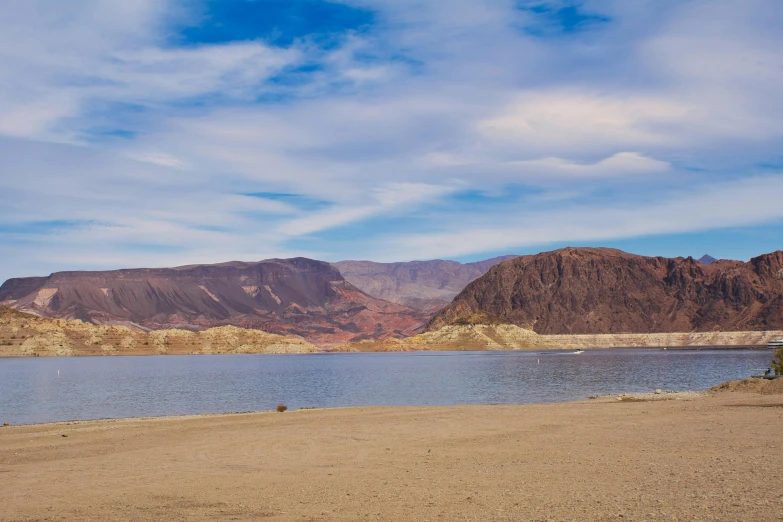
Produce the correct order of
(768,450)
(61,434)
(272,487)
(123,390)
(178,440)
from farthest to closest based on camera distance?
(123,390), (61,434), (178,440), (768,450), (272,487)

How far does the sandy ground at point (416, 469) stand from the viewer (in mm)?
15703

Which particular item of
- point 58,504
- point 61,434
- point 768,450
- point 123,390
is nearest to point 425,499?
point 58,504

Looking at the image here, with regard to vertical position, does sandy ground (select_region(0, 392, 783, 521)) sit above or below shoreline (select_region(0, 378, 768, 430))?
above

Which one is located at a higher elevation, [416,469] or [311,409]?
[416,469]

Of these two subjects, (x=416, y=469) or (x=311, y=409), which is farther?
(x=311, y=409)

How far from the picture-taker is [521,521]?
14000 mm

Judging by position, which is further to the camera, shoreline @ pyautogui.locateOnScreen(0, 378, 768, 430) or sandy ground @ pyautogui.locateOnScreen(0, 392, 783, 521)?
shoreline @ pyautogui.locateOnScreen(0, 378, 768, 430)

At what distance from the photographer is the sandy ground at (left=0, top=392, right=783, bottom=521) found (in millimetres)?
15703

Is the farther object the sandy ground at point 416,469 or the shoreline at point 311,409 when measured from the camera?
the shoreline at point 311,409

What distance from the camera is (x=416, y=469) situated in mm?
21547

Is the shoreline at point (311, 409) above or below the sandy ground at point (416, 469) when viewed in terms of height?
below

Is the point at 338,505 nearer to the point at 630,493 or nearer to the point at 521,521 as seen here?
the point at 521,521

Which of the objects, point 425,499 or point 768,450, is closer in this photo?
point 425,499

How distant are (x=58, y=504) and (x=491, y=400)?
41.8 m
